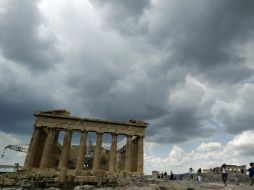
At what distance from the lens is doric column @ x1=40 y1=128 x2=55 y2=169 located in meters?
47.7

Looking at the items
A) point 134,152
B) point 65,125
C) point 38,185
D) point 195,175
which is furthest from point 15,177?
point 195,175

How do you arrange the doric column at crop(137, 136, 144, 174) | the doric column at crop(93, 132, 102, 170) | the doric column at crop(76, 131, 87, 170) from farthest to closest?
the doric column at crop(137, 136, 144, 174) < the doric column at crop(93, 132, 102, 170) < the doric column at crop(76, 131, 87, 170)

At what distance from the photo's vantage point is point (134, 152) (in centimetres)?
5459

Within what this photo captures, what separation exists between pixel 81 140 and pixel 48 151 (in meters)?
5.79

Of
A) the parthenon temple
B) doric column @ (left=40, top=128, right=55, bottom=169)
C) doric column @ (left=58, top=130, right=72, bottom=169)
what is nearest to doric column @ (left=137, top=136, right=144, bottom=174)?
the parthenon temple

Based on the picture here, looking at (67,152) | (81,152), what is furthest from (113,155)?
(67,152)

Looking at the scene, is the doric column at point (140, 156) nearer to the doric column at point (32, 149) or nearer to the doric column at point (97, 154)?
the doric column at point (97, 154)

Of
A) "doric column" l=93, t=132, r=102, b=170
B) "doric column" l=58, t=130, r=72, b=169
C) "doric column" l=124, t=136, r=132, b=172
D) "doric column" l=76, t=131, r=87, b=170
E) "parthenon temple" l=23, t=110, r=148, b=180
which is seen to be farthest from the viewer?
"doric column" l=124, t=136, r=132, b=172

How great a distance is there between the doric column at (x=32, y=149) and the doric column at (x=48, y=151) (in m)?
1.78

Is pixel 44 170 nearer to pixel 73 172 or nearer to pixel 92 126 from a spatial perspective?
pixel 73 172

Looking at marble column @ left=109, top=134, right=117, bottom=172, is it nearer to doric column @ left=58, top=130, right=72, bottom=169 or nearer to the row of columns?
the row of columns

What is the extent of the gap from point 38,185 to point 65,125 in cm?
1646

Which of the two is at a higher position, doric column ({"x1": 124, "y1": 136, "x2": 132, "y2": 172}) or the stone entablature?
the stone entablature

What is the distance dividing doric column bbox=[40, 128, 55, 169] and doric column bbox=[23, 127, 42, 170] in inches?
70.1
